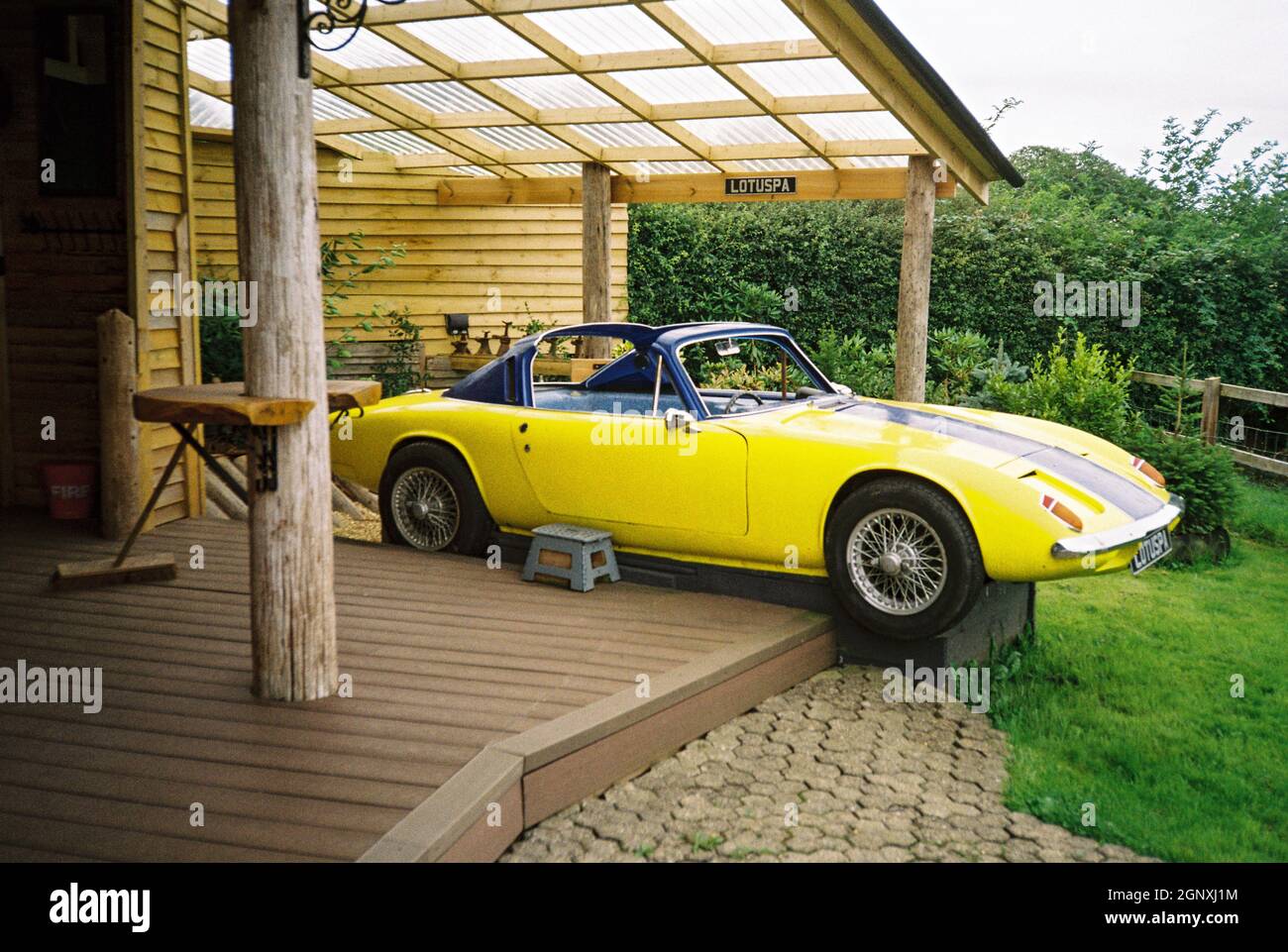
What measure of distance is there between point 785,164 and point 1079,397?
331 cm

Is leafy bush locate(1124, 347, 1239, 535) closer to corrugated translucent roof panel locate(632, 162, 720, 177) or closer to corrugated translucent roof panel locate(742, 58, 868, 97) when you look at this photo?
corrugated translucent roof panel locate(742, 58, 868, 97)

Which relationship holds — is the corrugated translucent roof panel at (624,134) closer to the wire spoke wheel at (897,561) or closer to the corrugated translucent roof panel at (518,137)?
the corrugated translucent roof panel at (518,137)

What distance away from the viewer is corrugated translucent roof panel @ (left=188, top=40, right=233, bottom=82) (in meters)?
9.11

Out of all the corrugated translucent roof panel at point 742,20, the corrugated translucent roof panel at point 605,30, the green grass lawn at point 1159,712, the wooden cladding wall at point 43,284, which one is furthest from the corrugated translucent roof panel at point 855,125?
the wooden cladding wall at point 43,284

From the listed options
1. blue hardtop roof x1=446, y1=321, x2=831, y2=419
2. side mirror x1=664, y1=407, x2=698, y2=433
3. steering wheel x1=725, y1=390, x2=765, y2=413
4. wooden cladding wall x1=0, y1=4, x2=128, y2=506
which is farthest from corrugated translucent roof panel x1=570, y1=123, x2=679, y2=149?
side mirror x1=664, y1=407, x2=698, y2=433

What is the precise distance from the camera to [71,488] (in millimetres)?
6859

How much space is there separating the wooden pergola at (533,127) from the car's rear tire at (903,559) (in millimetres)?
2408

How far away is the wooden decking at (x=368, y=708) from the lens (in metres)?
3.18

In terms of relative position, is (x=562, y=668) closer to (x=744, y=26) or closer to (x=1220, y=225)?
(x=744, y=26)

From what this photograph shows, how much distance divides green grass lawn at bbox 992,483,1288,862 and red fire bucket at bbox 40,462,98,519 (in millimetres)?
5504

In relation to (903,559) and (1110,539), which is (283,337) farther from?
(1110,539)

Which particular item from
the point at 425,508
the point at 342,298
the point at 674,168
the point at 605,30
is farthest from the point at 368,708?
the point at 342,298
